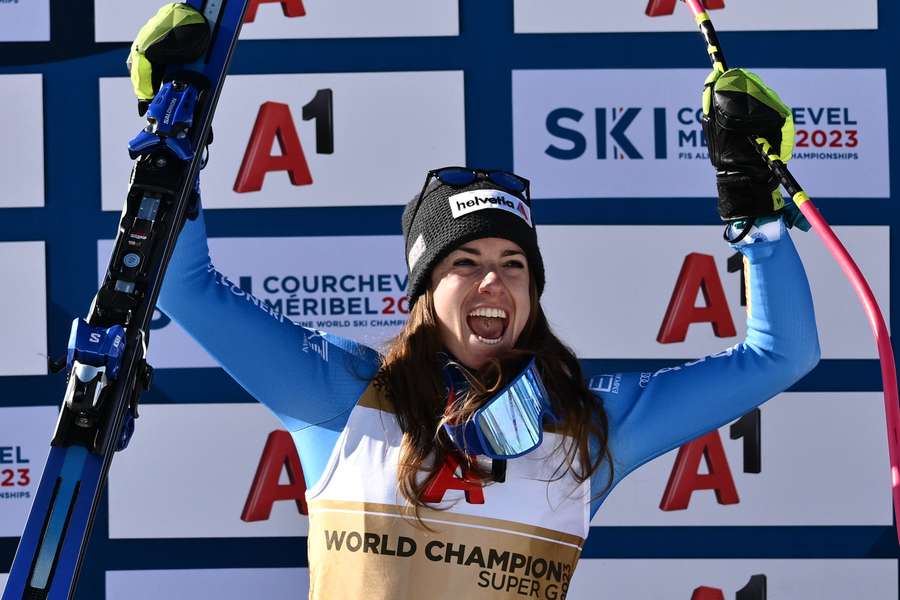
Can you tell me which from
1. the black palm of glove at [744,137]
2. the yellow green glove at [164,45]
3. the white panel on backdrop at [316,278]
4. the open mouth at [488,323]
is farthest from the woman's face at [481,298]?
the white panel on backdrop at [316,278]

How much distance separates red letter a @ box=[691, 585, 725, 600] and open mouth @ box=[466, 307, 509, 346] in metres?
1.23

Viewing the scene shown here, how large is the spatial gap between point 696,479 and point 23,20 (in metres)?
2.14

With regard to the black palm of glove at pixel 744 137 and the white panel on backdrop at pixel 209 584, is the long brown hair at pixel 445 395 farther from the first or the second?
the white panel on backdrop at pixel 209 584

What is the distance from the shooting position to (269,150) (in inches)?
108

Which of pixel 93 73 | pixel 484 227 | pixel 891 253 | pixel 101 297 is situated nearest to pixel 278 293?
pixel 93 73

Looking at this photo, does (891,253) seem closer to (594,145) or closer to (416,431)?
(594,145)

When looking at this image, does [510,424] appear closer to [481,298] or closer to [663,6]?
[481,298]

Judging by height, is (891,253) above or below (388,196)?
below

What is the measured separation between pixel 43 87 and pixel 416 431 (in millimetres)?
1555

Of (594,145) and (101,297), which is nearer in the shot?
(101,297)

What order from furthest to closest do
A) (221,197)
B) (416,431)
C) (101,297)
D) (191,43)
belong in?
(221,197)
(416,431)
(191,43)
(101,297)

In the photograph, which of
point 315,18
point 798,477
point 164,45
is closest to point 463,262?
point 164,45

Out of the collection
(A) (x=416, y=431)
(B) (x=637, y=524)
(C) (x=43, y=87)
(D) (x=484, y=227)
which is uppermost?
(C) (x=43, y=87)

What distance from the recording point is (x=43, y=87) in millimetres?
2754
